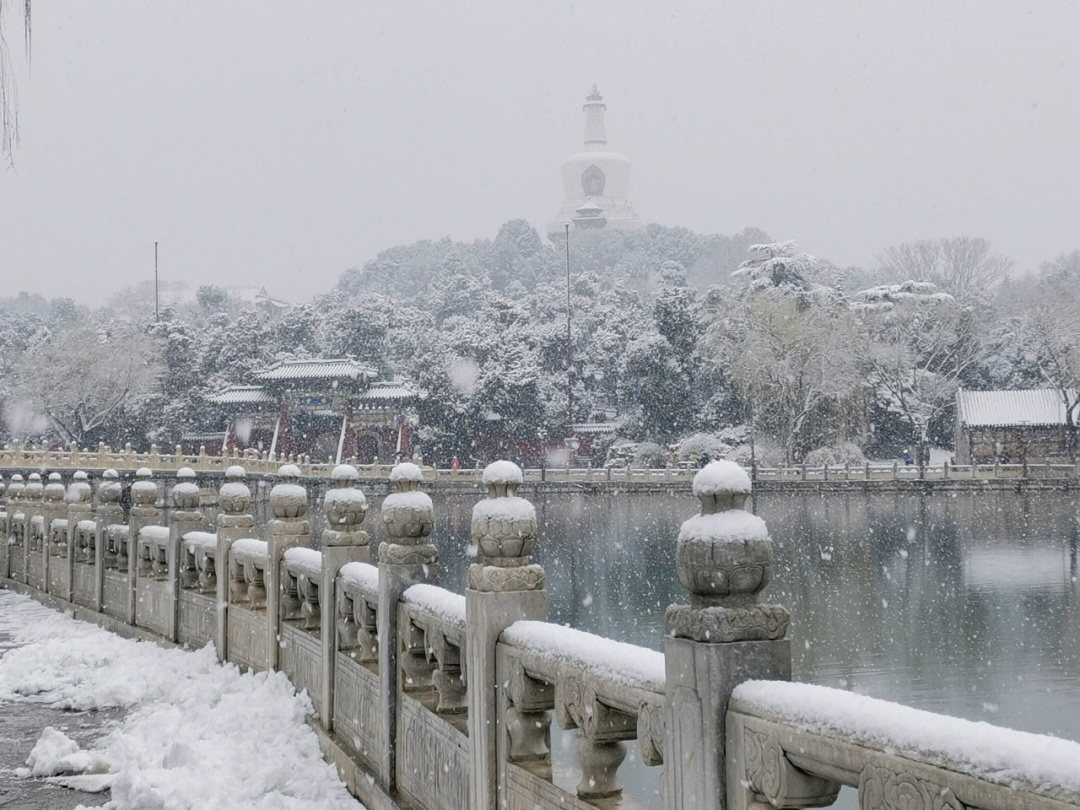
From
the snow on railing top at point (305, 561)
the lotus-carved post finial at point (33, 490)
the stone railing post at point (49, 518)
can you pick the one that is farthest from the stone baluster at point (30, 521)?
the snow on railing top at point (305, 561)

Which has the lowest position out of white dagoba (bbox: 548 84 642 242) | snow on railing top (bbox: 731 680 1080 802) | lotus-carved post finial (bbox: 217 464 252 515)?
snow on railing top (bbox: 731 680 1080 802)

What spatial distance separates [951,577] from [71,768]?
66.0ft

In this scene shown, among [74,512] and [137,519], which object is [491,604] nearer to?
[137,519]

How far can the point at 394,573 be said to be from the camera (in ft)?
17.0

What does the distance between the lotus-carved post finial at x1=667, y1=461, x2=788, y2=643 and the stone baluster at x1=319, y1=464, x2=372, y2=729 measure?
11.6 feet

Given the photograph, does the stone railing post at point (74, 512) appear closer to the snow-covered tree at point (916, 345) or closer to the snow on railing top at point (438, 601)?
the snow on railing top at point (438, 601)

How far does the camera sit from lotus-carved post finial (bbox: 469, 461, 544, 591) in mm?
4145

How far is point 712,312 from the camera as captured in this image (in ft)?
170

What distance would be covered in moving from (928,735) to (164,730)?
16.8 ft

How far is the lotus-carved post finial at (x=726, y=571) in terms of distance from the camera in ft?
8.84

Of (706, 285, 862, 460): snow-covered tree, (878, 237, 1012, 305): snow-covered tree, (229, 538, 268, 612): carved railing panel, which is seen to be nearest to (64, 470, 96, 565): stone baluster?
(229, 538, 268, 612): carved railing panel

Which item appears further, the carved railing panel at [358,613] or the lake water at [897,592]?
the lake water at [897,592]

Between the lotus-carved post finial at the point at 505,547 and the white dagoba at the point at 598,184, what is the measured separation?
13333 centimetres

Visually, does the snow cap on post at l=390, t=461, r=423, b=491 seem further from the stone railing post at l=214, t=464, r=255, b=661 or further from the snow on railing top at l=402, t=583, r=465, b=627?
the stone railing post at l=214, t=464, r=255, b=661
